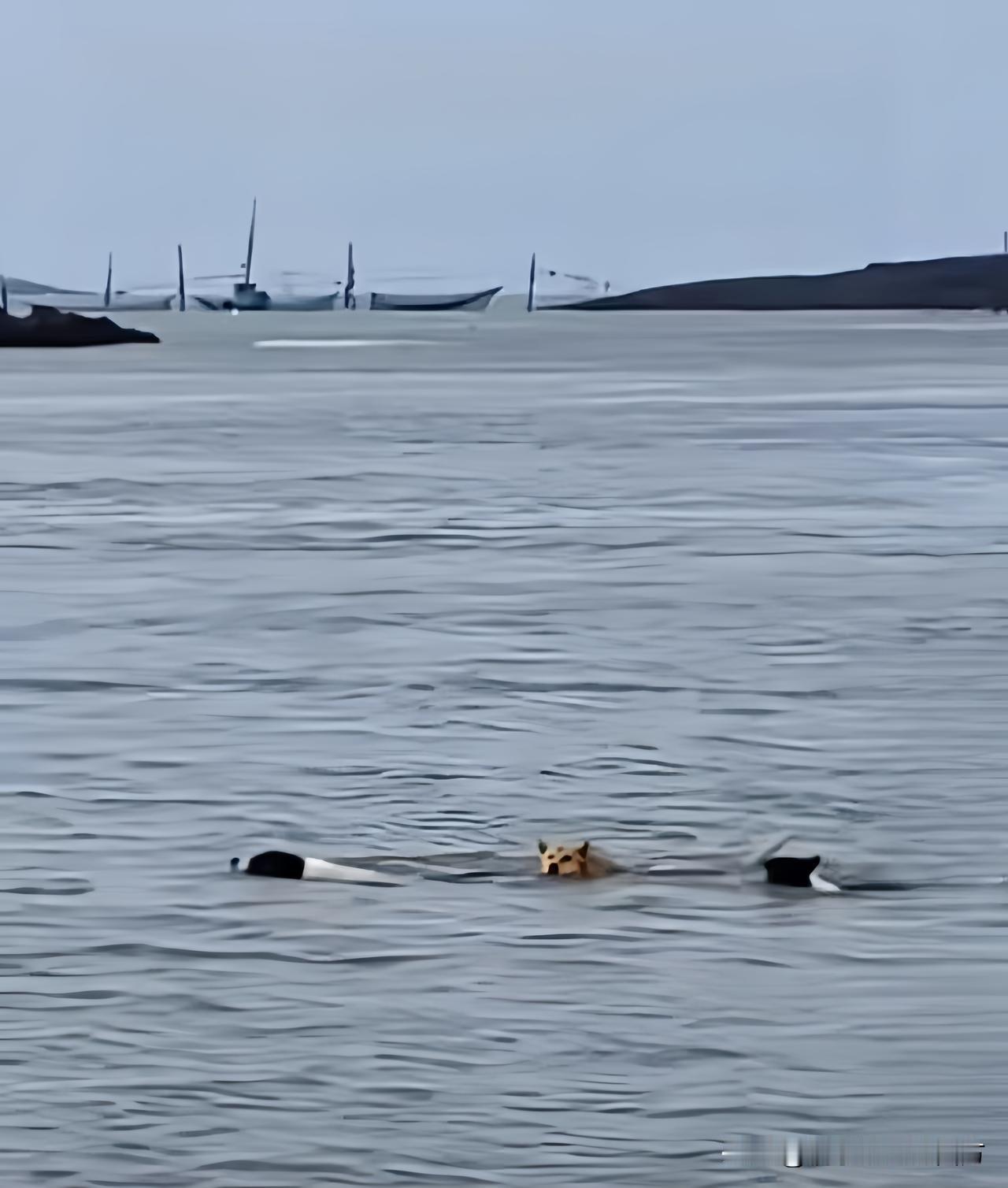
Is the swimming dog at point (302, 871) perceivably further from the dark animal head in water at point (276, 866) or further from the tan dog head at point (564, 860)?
the tan dog head at point (564, 860)

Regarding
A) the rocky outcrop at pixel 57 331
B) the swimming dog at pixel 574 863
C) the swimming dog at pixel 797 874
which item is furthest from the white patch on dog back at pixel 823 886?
the rocky outcrop at pixel 57 331

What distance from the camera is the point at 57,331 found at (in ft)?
420

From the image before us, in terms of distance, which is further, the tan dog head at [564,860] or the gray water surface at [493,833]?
the tan dog head at [564,860]

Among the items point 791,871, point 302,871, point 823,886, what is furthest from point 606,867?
point 302,871

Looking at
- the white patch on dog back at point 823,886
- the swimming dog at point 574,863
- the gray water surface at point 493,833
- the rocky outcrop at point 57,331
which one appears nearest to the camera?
the gray water surface at point 493,833

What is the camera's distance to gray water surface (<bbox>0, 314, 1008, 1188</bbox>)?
19.1ft

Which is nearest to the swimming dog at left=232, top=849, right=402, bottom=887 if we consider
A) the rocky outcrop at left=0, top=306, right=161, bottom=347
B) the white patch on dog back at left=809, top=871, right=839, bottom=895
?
the white patch on dog back at left=809, top=871, right=839, bottom=895

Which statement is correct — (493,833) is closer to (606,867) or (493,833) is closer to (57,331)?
(606,867)

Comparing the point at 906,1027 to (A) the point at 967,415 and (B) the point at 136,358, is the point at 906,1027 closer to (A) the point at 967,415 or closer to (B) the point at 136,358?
(A) the point at 967,415

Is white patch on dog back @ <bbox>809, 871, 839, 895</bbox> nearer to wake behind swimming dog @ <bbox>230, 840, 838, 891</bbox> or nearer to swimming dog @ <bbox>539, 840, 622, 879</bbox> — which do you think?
wake behind swimming dog @ <bbox>230, 840, 838, 891</bbox>

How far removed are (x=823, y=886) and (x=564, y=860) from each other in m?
0.84

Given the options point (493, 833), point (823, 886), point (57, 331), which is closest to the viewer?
point (823, 886)

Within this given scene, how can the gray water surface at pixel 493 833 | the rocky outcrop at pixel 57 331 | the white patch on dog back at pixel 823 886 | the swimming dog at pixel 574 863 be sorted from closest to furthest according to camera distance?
the gray water surface at pixel 493 833 < the white patch on dog back at pixel 823 886 < the swimming dog at pixel 574 863 < the rocky outcrop at pixel 57 331

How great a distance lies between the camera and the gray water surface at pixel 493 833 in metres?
5.82
